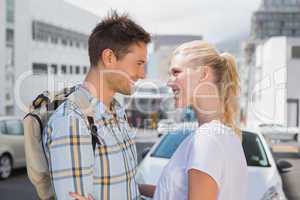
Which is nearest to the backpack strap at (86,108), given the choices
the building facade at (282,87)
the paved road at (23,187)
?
the paved road at (23,187)

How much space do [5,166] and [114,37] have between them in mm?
8306

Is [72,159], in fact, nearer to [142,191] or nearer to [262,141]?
[142,191]

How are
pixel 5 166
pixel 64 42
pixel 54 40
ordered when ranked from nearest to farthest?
pixel 5 166
pixel 54 40
pixel 64 42

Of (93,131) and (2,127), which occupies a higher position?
(93,131)

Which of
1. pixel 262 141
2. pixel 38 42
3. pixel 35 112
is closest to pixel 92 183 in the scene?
pixel 35 112

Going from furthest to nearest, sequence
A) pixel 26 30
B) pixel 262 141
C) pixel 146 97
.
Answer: pixel 146 97 < pixel 26 30 < pixel 262 141

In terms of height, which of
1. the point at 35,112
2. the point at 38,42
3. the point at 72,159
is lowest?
the point at 72,159

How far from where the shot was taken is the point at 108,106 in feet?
6.33

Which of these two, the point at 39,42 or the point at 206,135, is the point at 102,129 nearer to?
the point at 206,135

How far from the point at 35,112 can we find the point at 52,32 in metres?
35.0

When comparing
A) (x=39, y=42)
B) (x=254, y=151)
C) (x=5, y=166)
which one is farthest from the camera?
(x=39, y=42)

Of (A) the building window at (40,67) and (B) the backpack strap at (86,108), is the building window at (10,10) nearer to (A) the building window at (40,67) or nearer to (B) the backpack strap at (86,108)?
(A) the building window at (40,67)

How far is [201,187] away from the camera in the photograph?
1.57 metres

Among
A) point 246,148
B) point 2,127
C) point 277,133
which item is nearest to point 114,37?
point 246,148
